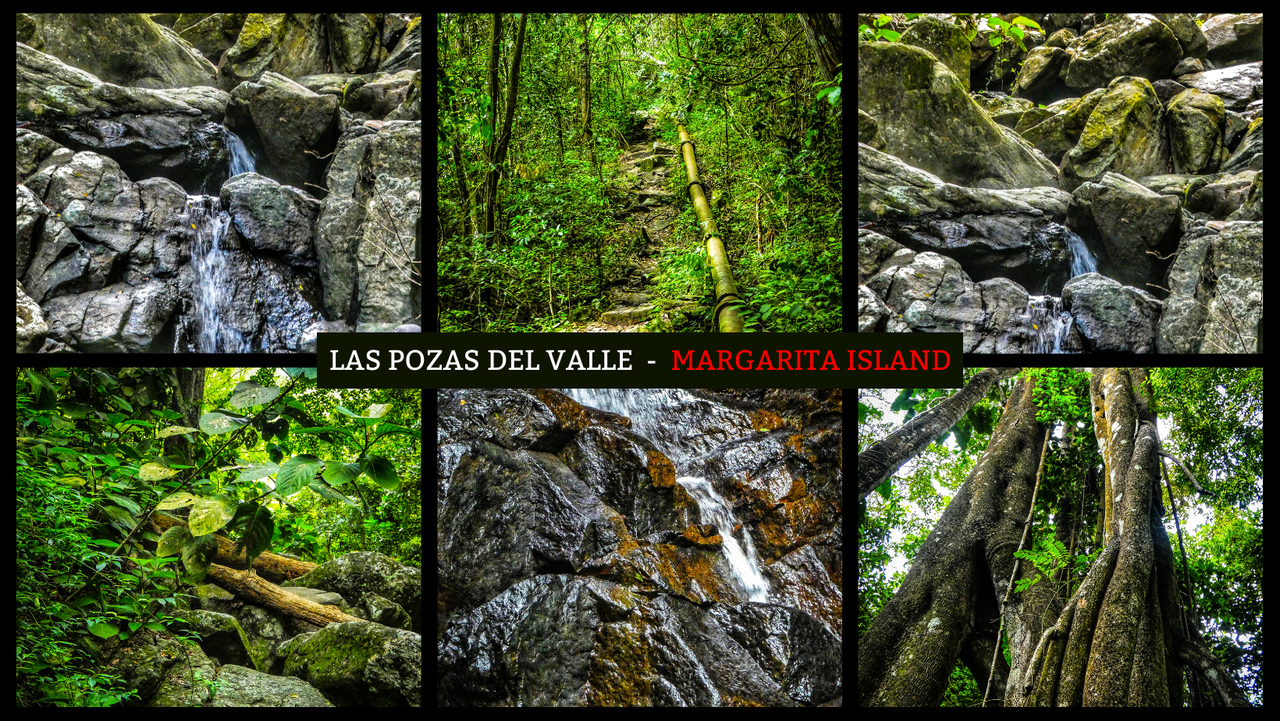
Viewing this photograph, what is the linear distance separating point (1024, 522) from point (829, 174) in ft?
6.11

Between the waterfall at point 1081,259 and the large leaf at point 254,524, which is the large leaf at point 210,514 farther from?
the waterfall at point 1081,259

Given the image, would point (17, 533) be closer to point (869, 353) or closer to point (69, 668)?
point (69, 668)

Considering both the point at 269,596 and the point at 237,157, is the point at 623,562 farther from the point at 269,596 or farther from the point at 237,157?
the point at 237,157

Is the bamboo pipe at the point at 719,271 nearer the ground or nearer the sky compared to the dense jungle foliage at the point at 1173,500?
nearer the sky

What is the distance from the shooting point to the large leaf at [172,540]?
256 centimetres

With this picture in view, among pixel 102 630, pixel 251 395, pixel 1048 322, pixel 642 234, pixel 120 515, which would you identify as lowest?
pixel 102 630

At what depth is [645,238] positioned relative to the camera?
132 inches

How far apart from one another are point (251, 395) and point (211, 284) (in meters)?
0.78

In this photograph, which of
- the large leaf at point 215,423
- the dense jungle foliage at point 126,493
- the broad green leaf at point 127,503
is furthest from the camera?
the dense jungle foliage at point 126,493

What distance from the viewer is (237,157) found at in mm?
2980

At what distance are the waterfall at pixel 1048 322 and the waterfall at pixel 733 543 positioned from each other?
150 centimetres

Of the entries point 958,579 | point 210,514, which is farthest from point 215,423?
point 958,579

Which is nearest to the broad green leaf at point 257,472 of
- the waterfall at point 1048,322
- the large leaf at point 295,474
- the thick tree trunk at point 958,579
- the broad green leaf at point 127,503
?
the large leaf at point 295,474

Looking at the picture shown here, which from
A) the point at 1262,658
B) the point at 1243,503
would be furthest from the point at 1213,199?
the point at 1262,658
